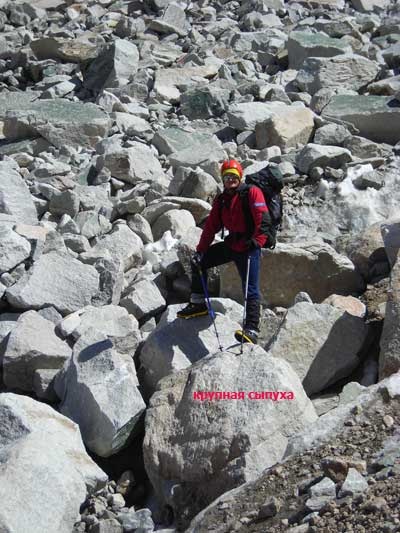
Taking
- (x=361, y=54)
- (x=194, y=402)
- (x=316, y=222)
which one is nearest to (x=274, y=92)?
(x=361, y=54)

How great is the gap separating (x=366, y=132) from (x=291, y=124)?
1.25 m

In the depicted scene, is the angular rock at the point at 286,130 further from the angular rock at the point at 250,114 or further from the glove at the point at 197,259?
the glove at the point at 197,259

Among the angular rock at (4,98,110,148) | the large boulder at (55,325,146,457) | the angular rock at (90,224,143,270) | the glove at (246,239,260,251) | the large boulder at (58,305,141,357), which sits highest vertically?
the glove at (246,239,260,251)

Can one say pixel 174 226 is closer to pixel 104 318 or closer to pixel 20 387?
pixel 104 318

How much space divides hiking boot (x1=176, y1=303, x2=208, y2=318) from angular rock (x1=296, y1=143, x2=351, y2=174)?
4.63 meters

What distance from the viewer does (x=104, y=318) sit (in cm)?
955

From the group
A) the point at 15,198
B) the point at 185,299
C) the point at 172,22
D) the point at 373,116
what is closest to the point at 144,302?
the point at 185,299

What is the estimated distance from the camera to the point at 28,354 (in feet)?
29.3

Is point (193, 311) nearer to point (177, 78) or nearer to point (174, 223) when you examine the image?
point (174, 223)

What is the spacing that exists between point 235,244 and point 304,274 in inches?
58.6

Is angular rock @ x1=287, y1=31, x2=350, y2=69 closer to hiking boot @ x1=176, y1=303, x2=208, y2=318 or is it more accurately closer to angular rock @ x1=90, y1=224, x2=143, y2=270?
angular rock @ x1=90, y1=224, x2=143, y2=270

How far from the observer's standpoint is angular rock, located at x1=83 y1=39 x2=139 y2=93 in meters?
19.0

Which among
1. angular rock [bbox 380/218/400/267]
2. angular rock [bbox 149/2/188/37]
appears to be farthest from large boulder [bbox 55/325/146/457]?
angular rock [bbox 149/2/188/37]

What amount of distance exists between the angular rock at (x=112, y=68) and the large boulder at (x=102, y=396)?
11267 mm
